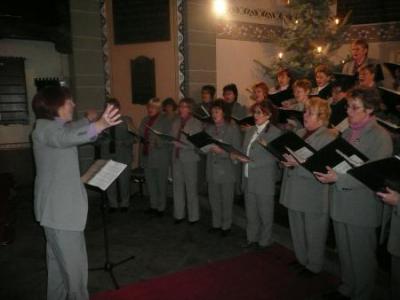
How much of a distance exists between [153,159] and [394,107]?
10.9 feet

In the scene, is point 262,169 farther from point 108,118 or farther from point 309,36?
point 309,36

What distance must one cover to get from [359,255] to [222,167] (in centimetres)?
214

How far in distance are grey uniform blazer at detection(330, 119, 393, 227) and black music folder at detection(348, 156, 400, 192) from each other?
15.1 inches

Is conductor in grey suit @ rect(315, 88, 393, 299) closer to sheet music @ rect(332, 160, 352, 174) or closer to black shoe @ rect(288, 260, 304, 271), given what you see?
sheet music @ rect(332, 160, 352, 174)

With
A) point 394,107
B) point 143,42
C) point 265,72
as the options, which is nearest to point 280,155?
point 394,107

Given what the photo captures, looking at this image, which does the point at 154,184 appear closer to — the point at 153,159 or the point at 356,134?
the point at 153,159

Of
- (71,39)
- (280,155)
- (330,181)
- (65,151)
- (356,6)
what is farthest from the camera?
(356,6)

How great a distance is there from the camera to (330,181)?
3102mm

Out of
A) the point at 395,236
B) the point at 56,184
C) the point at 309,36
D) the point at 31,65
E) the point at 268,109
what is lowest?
the point at 395,236

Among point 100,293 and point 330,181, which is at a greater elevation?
point 330,181

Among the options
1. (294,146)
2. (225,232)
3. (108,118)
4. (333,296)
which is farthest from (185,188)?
(108,118)

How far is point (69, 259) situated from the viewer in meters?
2.89

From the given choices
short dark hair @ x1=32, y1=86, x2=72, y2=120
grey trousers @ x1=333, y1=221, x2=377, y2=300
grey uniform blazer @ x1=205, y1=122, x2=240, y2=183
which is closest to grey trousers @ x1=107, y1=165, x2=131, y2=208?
grey uniform blazer @ x1=205, y1=122, x2=240, y2=183

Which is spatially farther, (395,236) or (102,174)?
(102,174)
